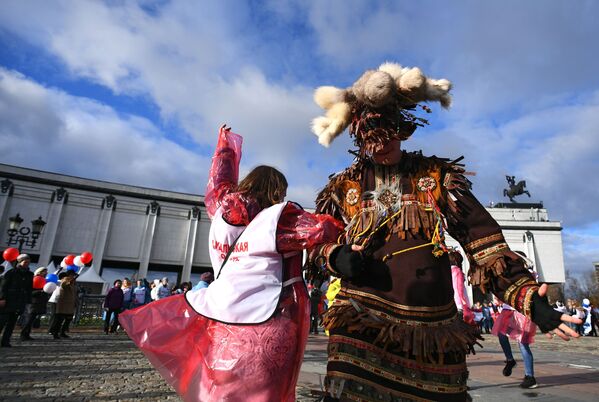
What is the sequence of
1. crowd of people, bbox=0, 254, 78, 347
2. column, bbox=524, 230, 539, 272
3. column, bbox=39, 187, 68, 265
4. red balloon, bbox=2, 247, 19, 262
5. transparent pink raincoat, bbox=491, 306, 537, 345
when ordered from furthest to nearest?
column, bbox=524, 230, 539, 272, column, bbox=39, 187, 68, 265, red balloon, bbox=2, 247, 19, 262, crowd of people, bbox=0, 254, 78, 347, transparent pink raincoat, bbox=491, 306, 537, 345

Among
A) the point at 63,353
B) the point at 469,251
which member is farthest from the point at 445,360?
the point at 63,353

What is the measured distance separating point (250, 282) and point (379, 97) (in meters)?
1.39

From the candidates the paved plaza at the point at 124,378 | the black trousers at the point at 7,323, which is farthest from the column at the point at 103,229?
the paved plaza at the point at 124,378

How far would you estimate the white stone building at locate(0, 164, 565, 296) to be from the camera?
34.8m

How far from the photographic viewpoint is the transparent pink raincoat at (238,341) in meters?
1.91

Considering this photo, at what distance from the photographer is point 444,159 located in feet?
8.46

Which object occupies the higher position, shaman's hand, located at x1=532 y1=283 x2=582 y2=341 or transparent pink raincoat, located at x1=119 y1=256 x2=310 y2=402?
shaman's hand, located at x1=532 y1=283 x2=582 y2=341

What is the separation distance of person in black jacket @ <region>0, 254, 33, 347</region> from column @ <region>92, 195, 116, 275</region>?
29037 millimetres

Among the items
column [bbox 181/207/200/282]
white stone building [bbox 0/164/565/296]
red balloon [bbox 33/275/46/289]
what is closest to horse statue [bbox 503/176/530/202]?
white stone building [bbox 0/164/565/296]

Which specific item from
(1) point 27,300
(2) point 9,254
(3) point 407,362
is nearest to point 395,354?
(3) point 407,362

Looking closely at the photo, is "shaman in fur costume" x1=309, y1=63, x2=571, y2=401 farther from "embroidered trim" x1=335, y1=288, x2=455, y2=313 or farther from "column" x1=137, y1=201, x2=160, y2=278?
"column" x1=137, y1=201, x2=160, y2=278

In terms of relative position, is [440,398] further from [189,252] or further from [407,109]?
[189,252]

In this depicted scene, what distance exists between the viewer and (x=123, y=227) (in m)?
37.8

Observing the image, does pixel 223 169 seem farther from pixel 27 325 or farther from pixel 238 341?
pixel 27 325
